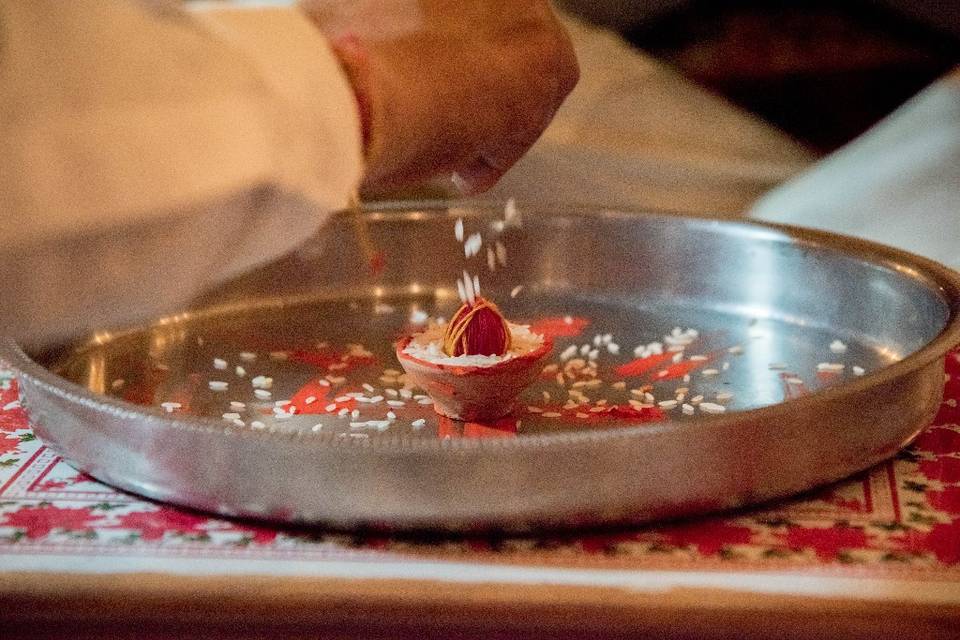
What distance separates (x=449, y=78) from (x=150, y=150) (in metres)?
0.19

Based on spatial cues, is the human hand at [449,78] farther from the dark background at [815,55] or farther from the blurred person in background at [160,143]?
the dark background at [815,55]

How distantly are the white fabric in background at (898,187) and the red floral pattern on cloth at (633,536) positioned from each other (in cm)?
66

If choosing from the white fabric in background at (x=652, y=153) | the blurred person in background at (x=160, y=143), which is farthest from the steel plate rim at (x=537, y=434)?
the white fabric in background at (x=652, y=153)

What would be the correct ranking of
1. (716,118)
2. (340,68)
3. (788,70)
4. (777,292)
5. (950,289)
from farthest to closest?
(788,70) < (716,118) < (777,292) < (950,289) < (340,68)

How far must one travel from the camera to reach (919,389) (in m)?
0.71

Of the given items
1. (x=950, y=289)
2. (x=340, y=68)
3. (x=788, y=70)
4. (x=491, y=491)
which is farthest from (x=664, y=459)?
(x=788, y=70)

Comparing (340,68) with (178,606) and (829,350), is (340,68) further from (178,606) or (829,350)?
(829,350)

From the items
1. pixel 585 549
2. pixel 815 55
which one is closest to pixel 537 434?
pixel 585 549

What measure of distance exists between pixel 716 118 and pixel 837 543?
1.31m

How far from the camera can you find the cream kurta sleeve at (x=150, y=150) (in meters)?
0.47

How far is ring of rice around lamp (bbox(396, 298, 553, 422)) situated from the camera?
780mm

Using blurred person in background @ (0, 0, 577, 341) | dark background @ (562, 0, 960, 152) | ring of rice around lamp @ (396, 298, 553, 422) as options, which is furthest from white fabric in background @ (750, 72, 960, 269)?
blurred person in background @ (0, 0, 577, 341)

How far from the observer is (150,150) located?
0.48 metres

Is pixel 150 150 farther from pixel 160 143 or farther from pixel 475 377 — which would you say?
pixel 475 377
